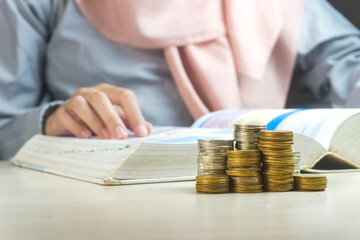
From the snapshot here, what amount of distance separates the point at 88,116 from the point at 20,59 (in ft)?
1.65

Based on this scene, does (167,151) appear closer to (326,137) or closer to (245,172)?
(245,172)

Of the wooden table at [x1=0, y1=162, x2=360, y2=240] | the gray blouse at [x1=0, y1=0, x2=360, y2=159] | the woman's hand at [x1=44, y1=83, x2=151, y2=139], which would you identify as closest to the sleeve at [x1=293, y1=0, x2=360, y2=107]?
the gray blouse at [x1=0, y1=0, x2=360, y2=159]

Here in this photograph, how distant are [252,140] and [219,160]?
0.04 meters

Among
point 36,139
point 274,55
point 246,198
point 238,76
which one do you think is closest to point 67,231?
point 246,198

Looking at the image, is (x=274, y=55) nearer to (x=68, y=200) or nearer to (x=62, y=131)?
(x=62, y=131)

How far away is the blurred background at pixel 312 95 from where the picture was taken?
180 centimetres

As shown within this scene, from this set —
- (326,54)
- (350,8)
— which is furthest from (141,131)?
(350,8)

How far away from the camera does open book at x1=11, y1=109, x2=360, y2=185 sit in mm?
643

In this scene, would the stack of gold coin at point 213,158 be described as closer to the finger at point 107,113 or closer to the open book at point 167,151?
the open book at point 167,151

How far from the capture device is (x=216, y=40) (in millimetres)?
1426

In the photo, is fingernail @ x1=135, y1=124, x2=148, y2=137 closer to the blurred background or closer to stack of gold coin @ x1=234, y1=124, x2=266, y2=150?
stack of gold coin @ x1=234, y1=124, x2=266, y2=150

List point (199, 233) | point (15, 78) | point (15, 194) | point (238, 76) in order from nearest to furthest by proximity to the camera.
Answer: point (199, 233) < point (15, 194) < point (15, 78) < point (238, 76)

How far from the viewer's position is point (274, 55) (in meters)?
1.55

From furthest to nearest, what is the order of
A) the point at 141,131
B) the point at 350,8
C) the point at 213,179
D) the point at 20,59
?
the point at 350,8 → the point at 20,59 → the point at 141,131 → the point at 213,179
